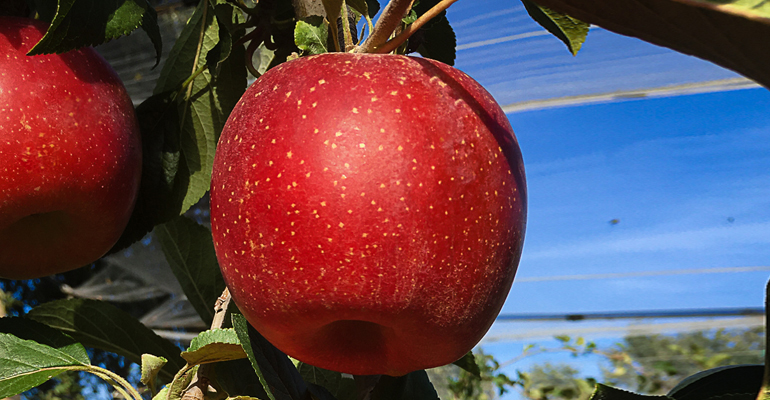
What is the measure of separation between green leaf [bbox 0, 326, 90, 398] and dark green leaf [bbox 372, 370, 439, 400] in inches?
10.0

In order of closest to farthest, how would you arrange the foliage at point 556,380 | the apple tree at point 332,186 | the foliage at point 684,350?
1. the apple tree at point 332,186
2. the foliage at point 556,380
3. the foliage at point 684,350

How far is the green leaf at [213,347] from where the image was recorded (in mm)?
446

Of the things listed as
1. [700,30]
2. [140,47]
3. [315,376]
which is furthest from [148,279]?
[700,30]

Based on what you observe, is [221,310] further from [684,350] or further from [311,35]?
[684,350]

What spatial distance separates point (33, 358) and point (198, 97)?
0.93ft

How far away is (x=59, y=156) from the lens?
1.59 ft

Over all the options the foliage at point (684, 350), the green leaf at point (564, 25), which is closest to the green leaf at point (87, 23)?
the green leaf at point (564, 25)

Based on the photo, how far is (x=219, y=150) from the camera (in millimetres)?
406

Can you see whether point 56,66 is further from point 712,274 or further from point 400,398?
point 712,274

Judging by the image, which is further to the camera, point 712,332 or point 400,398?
point 712,332

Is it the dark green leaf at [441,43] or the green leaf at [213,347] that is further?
the dark green leaf at [441,43]

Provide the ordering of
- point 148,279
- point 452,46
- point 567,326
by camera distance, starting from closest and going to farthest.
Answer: point 452,46
point 148,279
point 567,326

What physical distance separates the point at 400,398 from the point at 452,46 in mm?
339

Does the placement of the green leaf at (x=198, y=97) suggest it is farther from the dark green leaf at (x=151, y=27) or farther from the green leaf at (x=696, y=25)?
the green leaf at (x=696, y=25)
